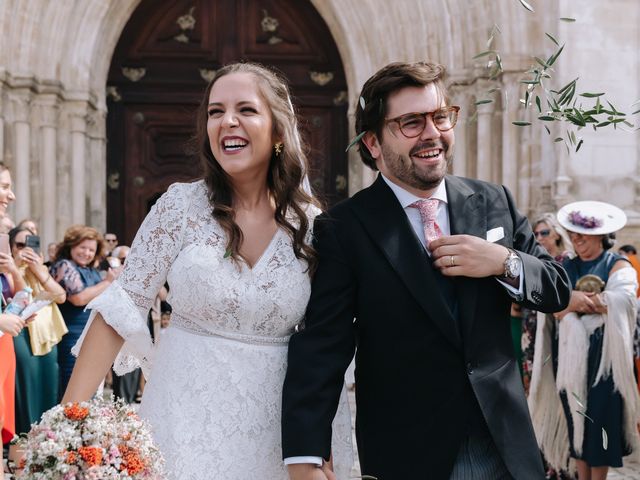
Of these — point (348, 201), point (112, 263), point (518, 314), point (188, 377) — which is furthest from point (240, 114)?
point (112, 263)

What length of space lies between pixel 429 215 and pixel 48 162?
8.92m

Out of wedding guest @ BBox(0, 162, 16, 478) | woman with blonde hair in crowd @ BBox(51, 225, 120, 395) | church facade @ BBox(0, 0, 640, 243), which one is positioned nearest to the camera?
wedding guest @ BBox(0, 162, 16, 478)

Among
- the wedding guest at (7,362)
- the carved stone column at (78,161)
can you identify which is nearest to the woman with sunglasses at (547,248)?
the wedding guest at (7,362)

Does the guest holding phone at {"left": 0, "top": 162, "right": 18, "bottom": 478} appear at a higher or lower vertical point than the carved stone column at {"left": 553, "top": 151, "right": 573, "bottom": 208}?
lower

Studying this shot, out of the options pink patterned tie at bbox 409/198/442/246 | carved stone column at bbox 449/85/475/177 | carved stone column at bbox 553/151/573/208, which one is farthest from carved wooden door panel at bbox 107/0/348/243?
pink patterned tie at bbox 409/198/442/246

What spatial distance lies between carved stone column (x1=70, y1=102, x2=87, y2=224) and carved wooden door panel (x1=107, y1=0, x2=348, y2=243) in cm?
Result: 92

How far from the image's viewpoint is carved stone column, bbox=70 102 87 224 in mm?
10945

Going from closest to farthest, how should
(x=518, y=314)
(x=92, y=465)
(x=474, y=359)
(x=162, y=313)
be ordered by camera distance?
(x=92, y=465) < (x=474, y=359) < (x=518, y=314) < (x=162, y=313)

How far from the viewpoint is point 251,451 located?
2592 mm

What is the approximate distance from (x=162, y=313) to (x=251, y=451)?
742 centimetres

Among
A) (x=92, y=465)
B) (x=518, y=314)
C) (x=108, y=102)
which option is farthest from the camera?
(x=108, y=102)

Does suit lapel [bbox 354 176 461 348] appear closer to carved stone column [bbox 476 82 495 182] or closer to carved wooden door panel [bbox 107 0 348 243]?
carved stone column [bbox 476 82 495 182]

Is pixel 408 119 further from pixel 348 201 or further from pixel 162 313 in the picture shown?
pixel 162 313

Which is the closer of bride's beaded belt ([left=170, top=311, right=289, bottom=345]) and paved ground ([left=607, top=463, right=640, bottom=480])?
bride's beaded belt ([left=170, top=311, right=289, bottom=345])
